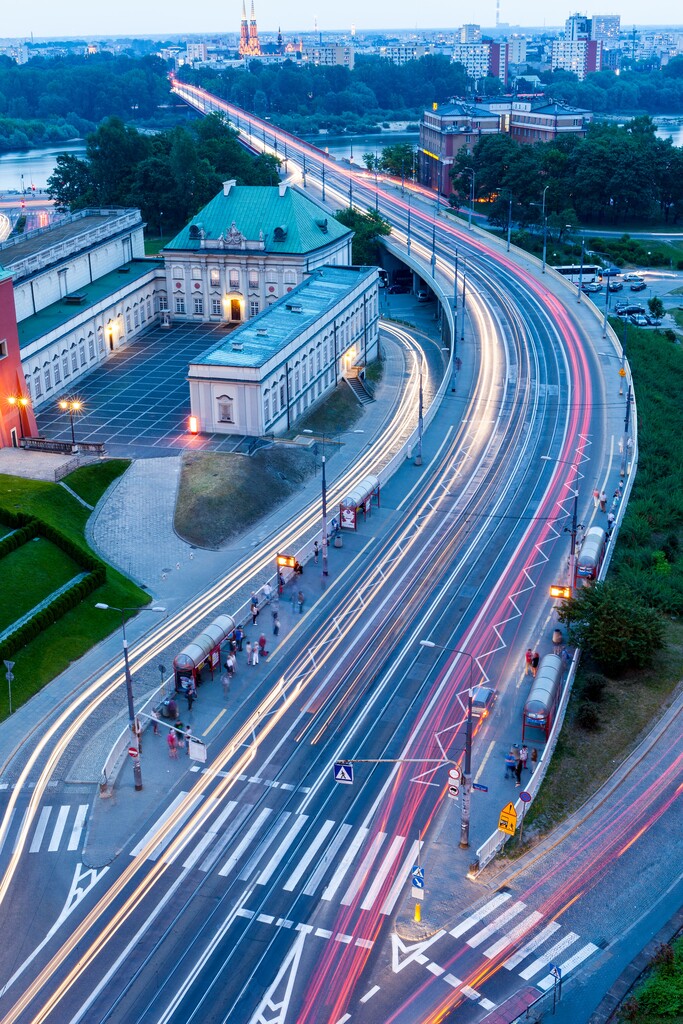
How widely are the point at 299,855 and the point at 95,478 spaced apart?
138 feet


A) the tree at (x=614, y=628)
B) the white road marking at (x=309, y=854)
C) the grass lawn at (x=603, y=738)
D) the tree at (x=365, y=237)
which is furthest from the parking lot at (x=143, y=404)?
the tree at (x=365, y=237)

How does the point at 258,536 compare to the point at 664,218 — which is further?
the point at 664,218

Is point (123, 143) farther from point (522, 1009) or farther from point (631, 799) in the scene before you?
point (522, 1009)

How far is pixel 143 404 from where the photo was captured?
102688 millimetres

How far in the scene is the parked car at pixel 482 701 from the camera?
196 feet

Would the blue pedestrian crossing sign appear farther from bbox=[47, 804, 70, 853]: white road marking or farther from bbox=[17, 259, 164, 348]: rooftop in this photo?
bbox=[17, 259, 164, 348]: rooftop

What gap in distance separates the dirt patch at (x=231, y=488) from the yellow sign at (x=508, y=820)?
34.6m

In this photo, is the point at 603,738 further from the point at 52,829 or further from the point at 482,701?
the point at 52,829

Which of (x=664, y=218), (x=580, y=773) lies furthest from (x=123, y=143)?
(x=580, y=773)

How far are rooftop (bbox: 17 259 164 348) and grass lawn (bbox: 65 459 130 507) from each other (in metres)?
17.1

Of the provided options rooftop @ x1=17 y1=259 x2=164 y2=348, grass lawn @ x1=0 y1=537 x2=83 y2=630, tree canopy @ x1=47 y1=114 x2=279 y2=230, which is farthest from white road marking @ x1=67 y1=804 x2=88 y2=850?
tree canopy @ x1=47 y1=114 x2=279 y2=230

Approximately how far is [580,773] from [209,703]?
19024 millimetres

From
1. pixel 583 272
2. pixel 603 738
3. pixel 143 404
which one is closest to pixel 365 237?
pixel 583 272

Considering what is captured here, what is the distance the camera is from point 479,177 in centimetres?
19462
